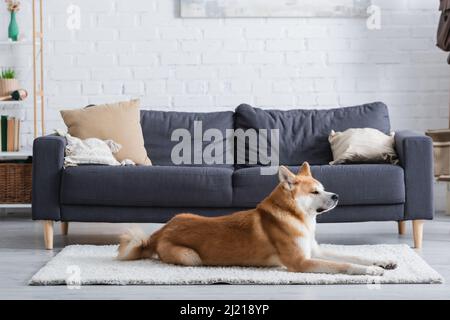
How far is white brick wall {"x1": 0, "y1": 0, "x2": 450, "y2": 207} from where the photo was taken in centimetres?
573

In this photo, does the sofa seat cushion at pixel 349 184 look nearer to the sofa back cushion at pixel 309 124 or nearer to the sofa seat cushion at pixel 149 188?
the sofa seat cushion at pixel 149 188

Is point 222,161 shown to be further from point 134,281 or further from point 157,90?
point 134,281

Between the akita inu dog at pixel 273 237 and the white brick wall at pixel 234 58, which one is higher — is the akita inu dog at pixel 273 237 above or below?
below

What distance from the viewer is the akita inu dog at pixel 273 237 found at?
11.9 ft

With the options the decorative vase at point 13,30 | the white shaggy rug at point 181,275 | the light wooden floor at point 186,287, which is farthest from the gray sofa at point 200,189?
the decorative vase at point 13,30

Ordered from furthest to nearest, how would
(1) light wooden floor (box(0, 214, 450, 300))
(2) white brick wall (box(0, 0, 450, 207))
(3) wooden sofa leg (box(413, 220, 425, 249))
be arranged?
1. (2) white brick wall (box(0, 0, 450, 207))
2. (3) wooden sofa leg (box(413, 220, 425, 249))
3. (1) light wooden floor (box(0, 214, 450, 300))

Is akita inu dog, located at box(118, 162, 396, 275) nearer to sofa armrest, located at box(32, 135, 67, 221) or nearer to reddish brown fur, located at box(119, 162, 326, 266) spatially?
reddish brown fur, located at box(119, 162, 326, 266)

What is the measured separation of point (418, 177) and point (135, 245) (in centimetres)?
151

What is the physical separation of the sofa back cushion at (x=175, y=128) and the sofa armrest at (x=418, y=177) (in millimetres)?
1097

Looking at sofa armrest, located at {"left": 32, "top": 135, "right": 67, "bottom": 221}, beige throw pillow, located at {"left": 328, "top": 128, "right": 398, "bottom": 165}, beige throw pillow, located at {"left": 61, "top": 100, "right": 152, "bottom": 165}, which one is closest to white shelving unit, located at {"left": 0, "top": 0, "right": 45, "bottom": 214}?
beige throw pillow, located at {"left": 61, "top": 100, "right": 152, "bottom": 165}

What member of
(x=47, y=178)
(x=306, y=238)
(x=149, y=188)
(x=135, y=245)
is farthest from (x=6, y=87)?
(x=306, y=238)

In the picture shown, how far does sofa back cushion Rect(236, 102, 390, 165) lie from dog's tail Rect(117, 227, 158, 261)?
4.24ft

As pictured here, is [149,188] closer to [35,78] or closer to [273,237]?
[273,237]
